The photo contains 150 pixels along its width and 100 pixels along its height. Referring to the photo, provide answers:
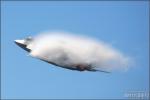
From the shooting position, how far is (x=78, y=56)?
239 feet

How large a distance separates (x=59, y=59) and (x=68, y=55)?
3460 millimetres

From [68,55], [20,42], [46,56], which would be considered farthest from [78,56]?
[20,42]

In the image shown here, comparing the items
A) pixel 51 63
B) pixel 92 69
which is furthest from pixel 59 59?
pixel 92 69

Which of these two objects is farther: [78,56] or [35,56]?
[78,56]

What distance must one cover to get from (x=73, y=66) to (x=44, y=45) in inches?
362

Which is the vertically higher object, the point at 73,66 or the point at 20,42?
the point at 20,42

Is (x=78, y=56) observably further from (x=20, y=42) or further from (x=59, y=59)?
(x=20, y=42)

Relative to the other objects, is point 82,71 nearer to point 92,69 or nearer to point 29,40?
point 92,69

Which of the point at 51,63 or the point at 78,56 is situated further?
the point at 78,56

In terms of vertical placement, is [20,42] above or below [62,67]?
above

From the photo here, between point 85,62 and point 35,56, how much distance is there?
9242 millimetres

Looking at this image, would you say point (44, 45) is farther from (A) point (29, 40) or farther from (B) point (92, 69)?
(B) point (92, 69)

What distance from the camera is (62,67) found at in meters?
68.2

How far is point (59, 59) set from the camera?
228 feet
